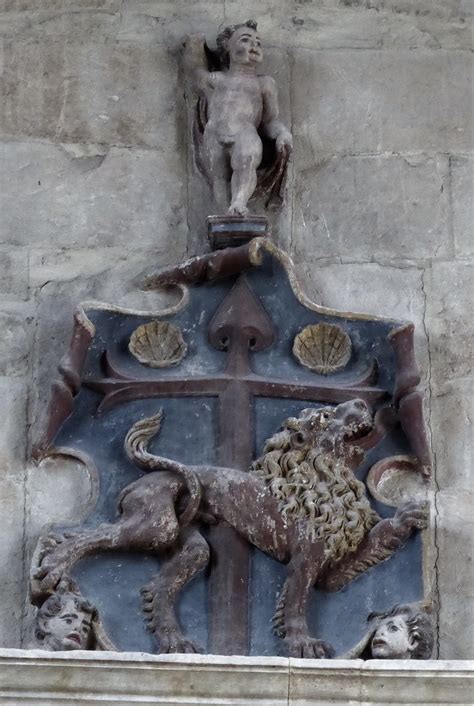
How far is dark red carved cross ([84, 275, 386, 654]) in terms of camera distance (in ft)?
20.6

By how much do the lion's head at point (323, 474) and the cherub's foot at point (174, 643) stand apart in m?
0.41

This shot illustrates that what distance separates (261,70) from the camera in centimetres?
708

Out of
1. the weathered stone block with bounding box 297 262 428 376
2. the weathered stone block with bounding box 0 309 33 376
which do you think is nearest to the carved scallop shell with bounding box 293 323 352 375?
the weathered stone block with bounding box 297 262 428 376

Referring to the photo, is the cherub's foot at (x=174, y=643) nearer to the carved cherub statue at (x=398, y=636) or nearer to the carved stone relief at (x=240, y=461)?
the carved stone relief at (x=240, y=461)

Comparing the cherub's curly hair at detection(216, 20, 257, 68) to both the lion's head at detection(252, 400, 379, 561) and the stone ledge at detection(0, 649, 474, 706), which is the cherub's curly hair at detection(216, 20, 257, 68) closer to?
the lion's head at detection(252, 400, 379, 561)

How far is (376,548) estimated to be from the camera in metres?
6.30

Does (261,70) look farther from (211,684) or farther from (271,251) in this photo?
(211,684)

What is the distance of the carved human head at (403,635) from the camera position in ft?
20.0

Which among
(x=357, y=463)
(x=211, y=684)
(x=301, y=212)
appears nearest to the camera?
(x=211, y=684)

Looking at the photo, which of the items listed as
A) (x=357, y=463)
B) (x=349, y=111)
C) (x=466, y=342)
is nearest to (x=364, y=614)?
(x=357, y=463)

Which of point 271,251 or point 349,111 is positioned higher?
point 349,111

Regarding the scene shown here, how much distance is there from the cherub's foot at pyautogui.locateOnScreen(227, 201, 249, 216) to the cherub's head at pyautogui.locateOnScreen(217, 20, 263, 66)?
434 mm

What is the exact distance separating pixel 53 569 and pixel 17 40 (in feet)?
5.44

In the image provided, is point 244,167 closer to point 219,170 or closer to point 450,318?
point 219,170
